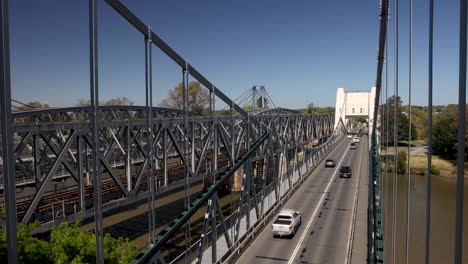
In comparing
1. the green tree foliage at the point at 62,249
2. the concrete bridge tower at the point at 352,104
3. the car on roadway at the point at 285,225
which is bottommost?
the car on roadway at the point at 285,225

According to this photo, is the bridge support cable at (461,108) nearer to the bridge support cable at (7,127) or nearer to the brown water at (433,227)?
the bridge support cable at (7,127)

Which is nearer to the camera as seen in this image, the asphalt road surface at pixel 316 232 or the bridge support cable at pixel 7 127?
the bridge support cable at pixel 7 127

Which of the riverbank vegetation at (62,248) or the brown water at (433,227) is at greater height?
the riverbank vegetation at (62,248)

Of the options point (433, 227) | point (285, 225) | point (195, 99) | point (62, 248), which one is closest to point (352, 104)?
point (195, 99)

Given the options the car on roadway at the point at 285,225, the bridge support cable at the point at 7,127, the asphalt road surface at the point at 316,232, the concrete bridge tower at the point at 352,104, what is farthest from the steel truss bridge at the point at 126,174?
the concrete bridge tower at the point at 352,104

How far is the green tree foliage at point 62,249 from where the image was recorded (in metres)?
9.98

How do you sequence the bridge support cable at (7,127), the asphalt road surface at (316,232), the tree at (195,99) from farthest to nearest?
1. the tree at (195,99)
2. the asphalt road surface at (316,232)
3. the bridge support cable at (7,127)

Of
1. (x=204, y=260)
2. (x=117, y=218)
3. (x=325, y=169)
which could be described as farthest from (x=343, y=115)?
(x=204, y=260)

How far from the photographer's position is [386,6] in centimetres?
1598

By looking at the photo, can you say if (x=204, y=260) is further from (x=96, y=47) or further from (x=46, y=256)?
(x=96, y=47)

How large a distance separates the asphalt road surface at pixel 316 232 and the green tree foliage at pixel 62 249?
4.26 metres

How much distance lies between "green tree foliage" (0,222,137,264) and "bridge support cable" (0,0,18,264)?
22.6 feet

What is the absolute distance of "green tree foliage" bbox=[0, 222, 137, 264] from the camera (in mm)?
9977

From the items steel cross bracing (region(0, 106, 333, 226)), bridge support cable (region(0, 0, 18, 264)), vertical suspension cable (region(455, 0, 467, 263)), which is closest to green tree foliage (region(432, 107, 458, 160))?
vertical suspension cable (region(455, 0, 467, 263))
